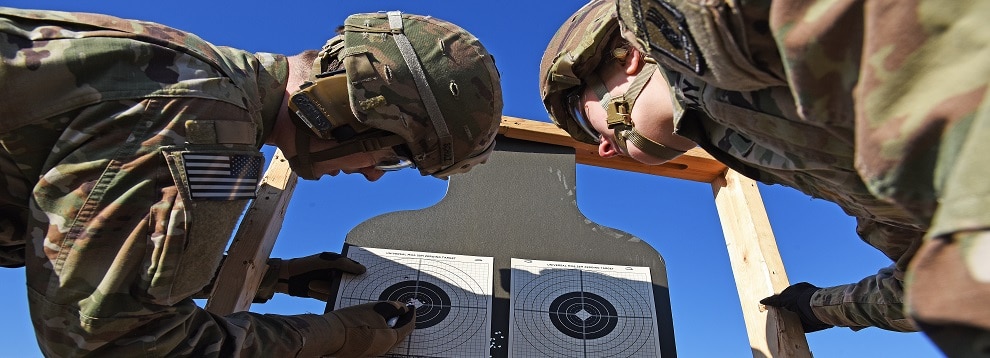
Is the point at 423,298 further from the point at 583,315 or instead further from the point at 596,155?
the point at 596,155

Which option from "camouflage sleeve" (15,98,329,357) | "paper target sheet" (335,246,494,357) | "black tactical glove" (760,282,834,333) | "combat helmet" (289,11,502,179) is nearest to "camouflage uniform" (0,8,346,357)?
"camouflage sleeve" (15,98,329,357)

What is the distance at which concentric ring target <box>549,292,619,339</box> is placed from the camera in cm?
213

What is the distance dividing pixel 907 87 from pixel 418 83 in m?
1.36

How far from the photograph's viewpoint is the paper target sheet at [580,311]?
Answer: 2.06 metres

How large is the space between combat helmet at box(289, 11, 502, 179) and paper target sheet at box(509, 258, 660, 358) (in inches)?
22.7

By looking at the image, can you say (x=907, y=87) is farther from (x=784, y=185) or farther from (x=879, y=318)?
(x=879, y=318)

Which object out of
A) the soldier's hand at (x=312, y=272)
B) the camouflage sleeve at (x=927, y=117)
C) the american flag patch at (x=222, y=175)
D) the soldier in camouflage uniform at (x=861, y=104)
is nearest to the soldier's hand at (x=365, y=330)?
the soldier's hand at (x=312, y=272)

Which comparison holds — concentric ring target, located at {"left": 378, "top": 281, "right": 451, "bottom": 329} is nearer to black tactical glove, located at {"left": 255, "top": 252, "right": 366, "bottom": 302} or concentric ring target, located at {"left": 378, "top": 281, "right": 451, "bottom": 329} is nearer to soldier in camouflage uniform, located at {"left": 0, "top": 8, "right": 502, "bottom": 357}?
black tactical glove, located at {"left": 255, "top": 252, "right": 366, "bottom": 302}

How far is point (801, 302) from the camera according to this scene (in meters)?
2.12

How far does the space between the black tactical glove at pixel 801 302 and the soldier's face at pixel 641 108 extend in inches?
34.8

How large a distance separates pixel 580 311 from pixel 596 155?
973mm

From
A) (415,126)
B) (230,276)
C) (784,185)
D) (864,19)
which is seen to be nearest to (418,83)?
(415,126)

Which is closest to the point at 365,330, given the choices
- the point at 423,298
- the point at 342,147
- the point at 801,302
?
the point at 423,298

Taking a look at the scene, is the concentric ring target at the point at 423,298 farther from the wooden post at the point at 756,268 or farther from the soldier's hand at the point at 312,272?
the wooden post at the point at 756,268
